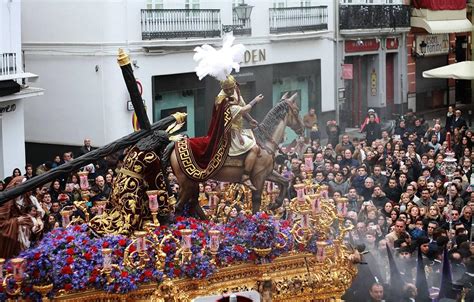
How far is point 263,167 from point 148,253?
382 cm

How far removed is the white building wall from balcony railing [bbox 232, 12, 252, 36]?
5.86ft

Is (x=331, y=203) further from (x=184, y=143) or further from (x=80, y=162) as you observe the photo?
(x=80, y=162)

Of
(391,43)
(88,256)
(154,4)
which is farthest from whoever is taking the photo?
(391,43)

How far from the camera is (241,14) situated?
Result: 26266 mm

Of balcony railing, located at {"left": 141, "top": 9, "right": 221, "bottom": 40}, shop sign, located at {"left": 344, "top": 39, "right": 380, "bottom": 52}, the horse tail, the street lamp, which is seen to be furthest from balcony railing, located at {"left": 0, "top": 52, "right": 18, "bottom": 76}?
shop sign, located at {"left": 344, "top": 39, "right": 380, "bottom": 52}

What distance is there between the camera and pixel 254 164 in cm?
1473

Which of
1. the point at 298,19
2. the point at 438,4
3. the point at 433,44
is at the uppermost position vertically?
the point at 438,4

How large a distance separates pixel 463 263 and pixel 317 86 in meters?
17.7

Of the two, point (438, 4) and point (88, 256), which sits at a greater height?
point (438, 4)

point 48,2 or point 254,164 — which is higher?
point 48,2

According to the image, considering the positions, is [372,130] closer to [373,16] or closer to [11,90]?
[11,90]

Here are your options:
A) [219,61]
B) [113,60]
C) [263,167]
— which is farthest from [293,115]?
[113,60]

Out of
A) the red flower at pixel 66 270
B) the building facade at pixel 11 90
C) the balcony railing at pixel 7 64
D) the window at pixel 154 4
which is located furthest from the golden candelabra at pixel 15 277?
the window at pixel 154 4

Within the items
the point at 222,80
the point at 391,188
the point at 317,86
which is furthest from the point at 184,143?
the point at 317,86
